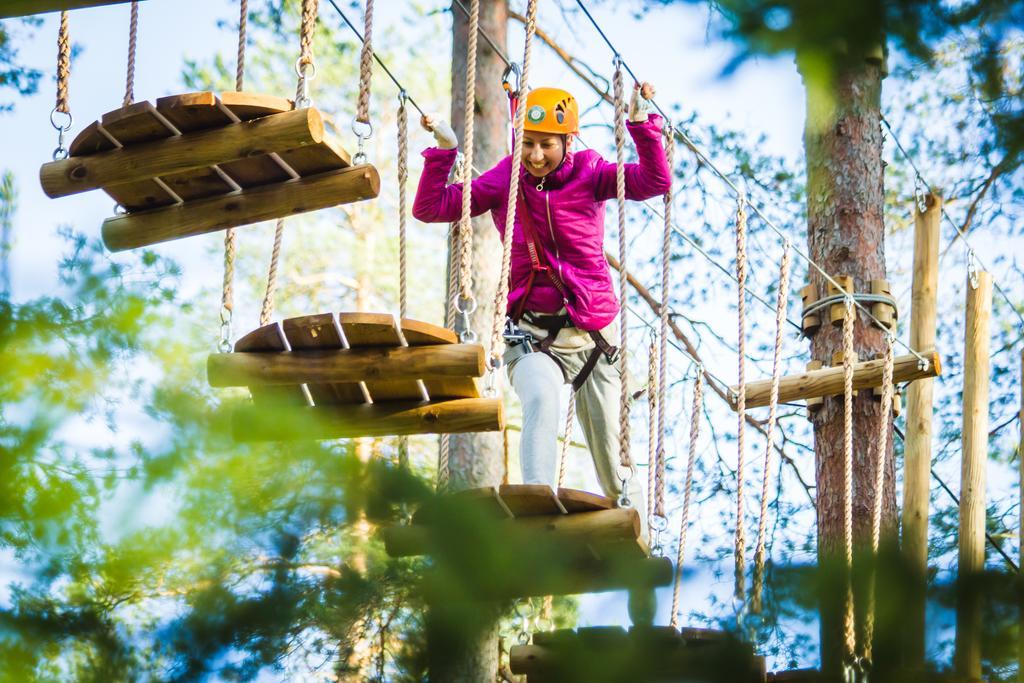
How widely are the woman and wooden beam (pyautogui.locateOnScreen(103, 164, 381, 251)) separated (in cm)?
38

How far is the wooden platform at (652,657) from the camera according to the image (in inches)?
43.7

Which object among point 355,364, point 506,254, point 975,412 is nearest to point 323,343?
point 355,364

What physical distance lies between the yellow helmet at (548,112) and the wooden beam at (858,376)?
6.11 feet

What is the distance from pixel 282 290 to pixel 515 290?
7471 millimetres

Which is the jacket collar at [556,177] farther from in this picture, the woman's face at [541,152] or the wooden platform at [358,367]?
the wooden platform at [358,367]

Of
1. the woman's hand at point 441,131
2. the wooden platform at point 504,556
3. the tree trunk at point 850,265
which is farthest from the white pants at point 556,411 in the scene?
the wooden platform at point 504,556

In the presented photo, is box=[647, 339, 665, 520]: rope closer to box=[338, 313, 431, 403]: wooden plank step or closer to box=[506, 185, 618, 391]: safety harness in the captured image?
box=[506, 185, 618, 391]: safety harness

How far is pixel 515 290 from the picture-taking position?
3.63m

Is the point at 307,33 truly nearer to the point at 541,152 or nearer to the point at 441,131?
the point at 441,131

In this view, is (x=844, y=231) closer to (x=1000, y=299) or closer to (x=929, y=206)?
(x=929, y=206)

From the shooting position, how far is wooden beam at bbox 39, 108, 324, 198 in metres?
2.98

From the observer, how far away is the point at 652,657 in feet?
3.84

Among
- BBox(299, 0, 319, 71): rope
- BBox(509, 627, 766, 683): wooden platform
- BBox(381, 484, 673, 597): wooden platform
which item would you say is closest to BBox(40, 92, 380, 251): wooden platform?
BBox(299, 0, 319, 71): rope

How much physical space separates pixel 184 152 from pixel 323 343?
550mm
